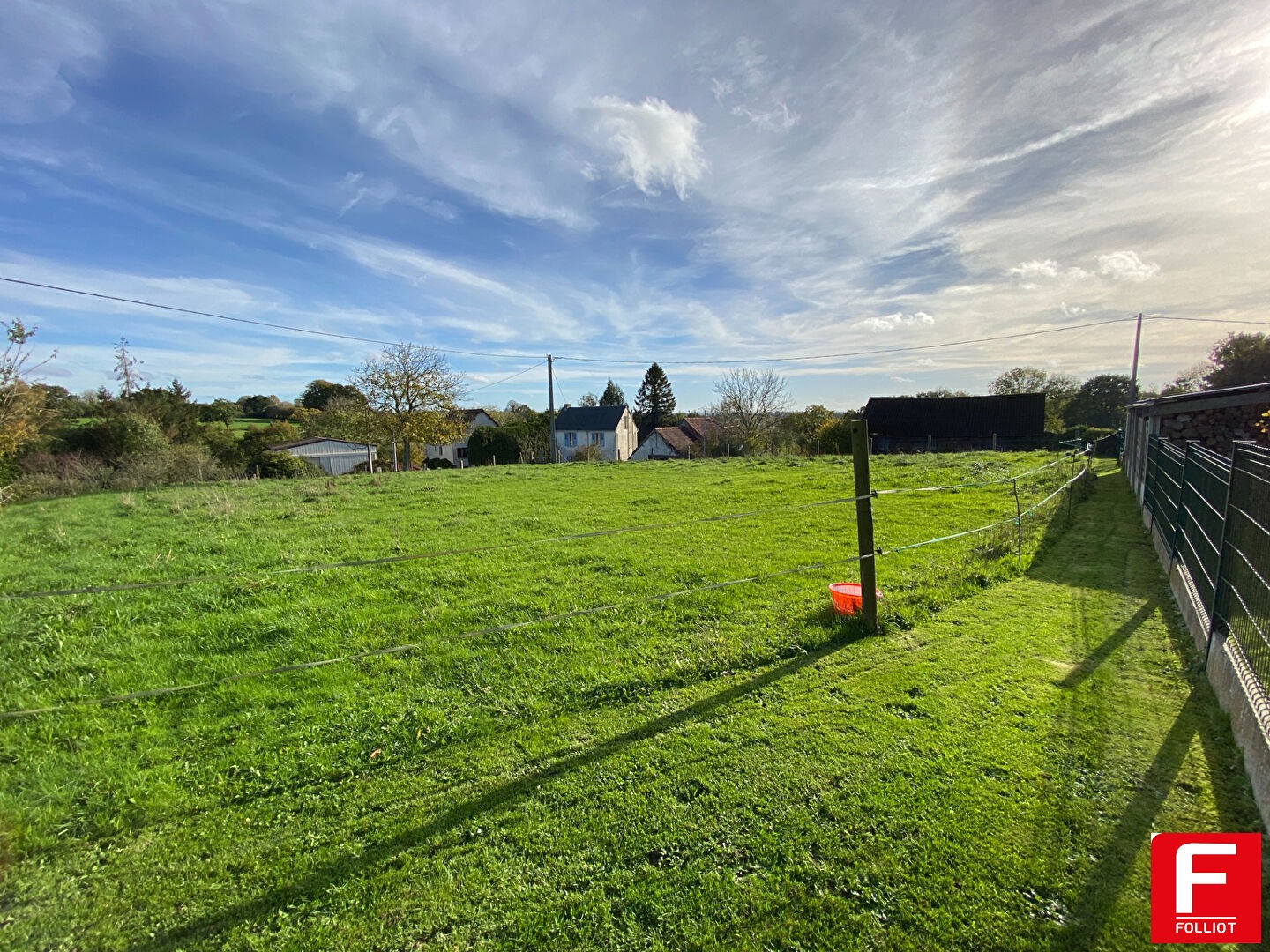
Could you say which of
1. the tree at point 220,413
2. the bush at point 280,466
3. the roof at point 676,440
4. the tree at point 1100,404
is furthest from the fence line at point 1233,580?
the tree at point 1100,404

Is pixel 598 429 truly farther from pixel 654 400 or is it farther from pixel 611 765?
pixel 611 765

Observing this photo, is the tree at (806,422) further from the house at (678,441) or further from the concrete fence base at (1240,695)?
the concrete fence base at (1240,695)

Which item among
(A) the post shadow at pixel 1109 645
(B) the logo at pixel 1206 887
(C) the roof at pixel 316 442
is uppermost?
(C) the roof at pixel 316 442

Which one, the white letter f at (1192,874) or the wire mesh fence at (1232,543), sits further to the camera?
the wire mesh fence at (1232,543)

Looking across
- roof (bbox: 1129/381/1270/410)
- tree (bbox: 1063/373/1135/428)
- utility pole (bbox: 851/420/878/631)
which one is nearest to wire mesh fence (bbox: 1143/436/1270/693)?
utility pole (bbox: 851/420/878/631)

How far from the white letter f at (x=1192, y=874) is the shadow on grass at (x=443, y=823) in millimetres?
1963

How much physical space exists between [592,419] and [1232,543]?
46400mm

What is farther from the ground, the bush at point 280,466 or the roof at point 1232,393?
the roof at point 1232,393

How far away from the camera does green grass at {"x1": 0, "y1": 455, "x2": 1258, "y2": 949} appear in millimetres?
1929

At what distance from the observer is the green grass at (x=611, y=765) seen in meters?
1.93

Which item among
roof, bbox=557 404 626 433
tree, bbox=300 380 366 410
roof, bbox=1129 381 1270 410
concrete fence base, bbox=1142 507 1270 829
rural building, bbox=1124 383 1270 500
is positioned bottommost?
concrete fence base, bbox=1142 507 1270 829

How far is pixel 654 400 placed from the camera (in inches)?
2425

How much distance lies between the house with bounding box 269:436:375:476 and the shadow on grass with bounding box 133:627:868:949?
31.6m

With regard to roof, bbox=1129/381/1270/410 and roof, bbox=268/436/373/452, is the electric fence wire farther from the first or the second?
roof, bbox=268/436/373/452
